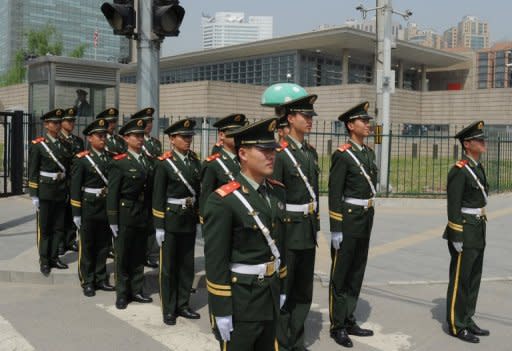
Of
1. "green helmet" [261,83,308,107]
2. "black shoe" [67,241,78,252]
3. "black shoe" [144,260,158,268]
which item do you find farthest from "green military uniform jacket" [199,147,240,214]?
"black shoe" [67,241,78,252]

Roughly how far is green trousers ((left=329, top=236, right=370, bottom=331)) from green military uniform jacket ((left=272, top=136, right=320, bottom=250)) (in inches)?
22.2

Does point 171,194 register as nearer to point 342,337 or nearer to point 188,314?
point 188,314

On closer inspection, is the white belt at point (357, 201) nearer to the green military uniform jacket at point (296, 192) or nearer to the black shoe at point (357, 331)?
the green military uniform jacket at point (296, 192)

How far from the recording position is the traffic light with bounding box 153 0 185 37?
7.22 meters

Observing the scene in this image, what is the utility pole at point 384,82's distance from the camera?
51.4 feet

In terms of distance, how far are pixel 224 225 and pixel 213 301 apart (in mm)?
468

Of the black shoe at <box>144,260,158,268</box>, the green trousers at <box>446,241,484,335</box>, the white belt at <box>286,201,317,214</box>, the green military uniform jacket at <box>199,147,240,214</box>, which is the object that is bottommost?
the black shoe at <box>144,260,158,268</box>

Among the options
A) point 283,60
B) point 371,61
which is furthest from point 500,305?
point 371,61

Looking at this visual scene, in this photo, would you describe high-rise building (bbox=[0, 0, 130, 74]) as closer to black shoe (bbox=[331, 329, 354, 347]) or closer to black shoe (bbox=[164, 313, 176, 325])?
black shoe (bbox=[164, 313, 176, 325])

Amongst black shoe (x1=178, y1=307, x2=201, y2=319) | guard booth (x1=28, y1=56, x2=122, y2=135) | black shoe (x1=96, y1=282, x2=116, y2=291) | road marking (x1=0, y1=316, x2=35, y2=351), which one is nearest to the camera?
road marking (x1=0, y1=316, x2=35, y2=351)

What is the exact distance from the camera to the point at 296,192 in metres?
4.87

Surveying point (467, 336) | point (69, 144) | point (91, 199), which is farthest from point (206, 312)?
point (69, 144)

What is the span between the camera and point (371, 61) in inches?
1873

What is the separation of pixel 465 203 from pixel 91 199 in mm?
4140
